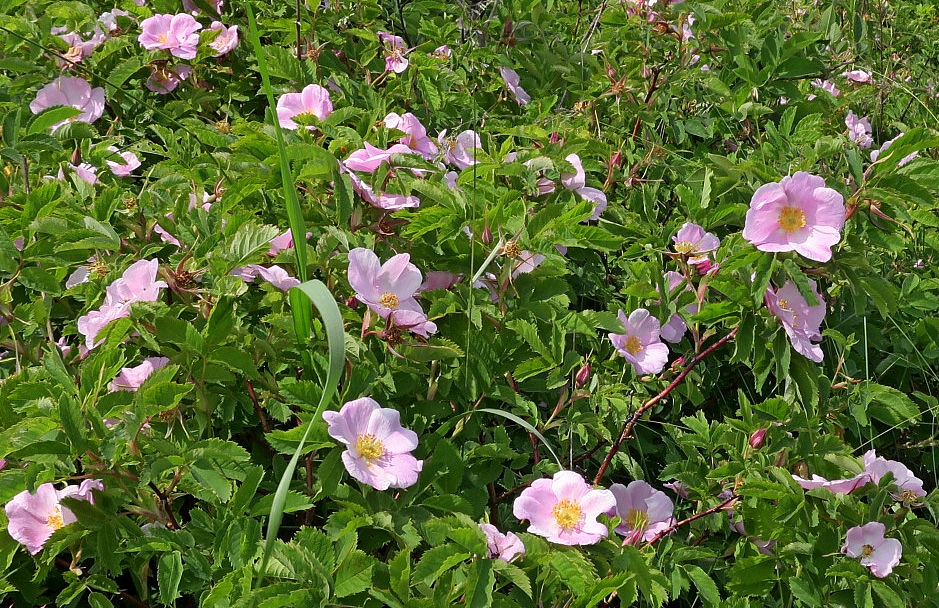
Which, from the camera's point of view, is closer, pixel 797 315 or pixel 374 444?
pixel 374 444

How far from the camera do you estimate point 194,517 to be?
1138mm

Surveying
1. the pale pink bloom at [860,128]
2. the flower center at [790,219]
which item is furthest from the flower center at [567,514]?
the pale pink bloom at [860,128]

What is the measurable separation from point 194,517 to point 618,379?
2.49 ft

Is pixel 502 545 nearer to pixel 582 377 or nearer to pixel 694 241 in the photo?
pixel 582 377

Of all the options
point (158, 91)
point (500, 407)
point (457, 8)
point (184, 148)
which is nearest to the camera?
point (500, 407)

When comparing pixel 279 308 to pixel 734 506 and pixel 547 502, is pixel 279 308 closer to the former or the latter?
pixel 547 502

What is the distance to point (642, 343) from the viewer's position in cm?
154

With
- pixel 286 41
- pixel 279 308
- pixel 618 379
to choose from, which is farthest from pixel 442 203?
pixel 286 41

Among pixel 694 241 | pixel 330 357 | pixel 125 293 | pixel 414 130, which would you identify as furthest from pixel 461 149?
pixel 330 357

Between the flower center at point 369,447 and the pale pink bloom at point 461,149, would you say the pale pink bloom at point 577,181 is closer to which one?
the pale pink bloom at point 461,149

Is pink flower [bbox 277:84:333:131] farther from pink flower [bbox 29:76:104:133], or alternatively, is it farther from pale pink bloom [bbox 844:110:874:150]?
pale pink bloom [bbox 844:110:874:150]

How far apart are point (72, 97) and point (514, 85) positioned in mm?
1013

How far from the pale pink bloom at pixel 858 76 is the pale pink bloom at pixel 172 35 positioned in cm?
199

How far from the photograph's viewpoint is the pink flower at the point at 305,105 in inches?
66.2
